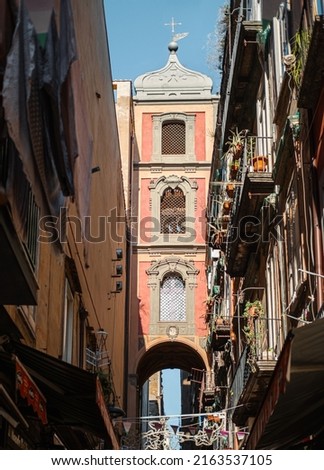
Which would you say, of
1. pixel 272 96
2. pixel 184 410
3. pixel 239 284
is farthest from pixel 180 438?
pixel 184 410

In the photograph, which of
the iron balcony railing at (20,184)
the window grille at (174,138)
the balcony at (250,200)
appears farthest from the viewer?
the window grille at (174,138)

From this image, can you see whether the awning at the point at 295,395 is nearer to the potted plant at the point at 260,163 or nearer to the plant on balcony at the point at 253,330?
the plant on balcony at the point at 253,330

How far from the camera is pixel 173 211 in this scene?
125 ft

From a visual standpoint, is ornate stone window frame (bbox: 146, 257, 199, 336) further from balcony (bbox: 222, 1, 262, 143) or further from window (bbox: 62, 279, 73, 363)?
window (bbox: 62, 279, 73, 363)

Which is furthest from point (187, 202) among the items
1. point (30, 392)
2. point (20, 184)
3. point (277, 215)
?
point (20, 184)

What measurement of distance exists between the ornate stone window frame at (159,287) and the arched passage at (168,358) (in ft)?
2.03

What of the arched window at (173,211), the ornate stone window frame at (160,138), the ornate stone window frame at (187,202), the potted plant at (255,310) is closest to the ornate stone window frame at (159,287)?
the ornate stone window frame at (187,202)

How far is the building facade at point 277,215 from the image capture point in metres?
8.22

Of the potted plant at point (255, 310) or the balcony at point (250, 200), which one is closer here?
the balcony at point (250, 200)

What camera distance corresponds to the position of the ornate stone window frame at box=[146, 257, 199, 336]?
36094 millimetres

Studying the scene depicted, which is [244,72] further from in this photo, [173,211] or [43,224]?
[173,211]

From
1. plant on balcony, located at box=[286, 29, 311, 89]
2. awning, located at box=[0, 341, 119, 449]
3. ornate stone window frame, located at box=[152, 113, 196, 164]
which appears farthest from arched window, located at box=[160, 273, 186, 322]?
awning, located at box=[0, 341, 119, 449]

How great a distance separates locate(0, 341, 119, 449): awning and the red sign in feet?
0.60

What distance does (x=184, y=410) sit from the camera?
190 ft
